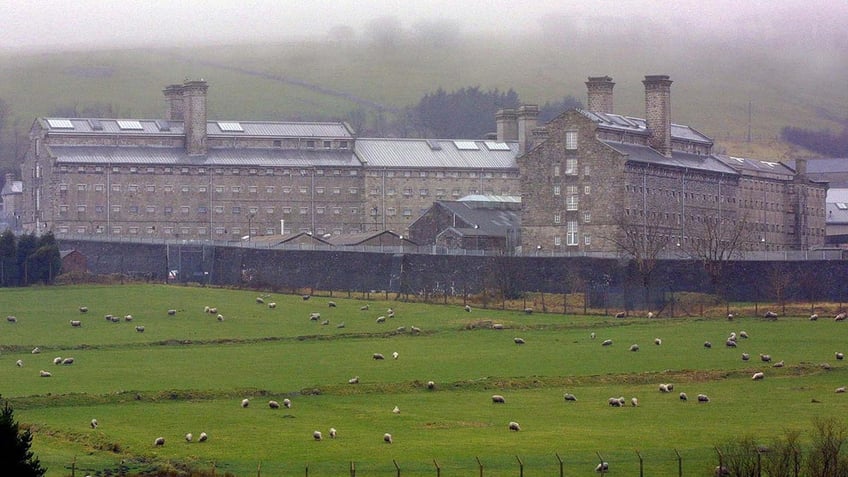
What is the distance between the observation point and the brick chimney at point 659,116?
134 m

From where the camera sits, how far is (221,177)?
14938cm

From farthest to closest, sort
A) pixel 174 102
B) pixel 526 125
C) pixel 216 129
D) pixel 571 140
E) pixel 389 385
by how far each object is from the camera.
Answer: pixel 526 125 → pixel 174 102 → pixel 216 129 → pixel 571 140 → pixel 389 385

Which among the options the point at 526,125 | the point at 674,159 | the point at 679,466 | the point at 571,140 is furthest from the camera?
the point at 526,125

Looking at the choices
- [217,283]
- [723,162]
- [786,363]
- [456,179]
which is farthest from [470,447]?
[456,179]

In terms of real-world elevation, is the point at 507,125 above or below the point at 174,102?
below

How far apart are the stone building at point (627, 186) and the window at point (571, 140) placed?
70 mm

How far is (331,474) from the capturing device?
4491 centimetres

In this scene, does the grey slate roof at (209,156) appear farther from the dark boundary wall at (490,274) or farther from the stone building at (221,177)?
the dark boundary wall at (490,274)

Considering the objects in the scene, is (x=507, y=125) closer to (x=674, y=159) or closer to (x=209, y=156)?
(x=209, y=156)

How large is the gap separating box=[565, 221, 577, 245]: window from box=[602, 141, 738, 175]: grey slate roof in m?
6.20

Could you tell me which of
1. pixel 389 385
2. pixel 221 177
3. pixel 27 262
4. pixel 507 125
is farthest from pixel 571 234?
pixel 389 385

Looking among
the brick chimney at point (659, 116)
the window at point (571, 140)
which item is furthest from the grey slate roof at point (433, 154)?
the window at point (571, 140)

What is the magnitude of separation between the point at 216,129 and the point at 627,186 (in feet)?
143

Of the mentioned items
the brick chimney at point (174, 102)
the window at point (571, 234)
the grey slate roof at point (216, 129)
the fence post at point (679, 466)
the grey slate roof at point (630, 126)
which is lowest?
the fence post at point (679, 466)
